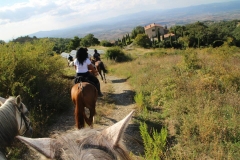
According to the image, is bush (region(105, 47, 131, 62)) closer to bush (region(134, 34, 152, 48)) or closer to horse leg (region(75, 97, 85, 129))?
horse leg (region(75, 97, 85, 129))

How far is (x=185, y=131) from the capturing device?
4.95 meters

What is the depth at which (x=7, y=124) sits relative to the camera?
3.67 m

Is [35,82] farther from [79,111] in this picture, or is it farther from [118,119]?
[118,119]

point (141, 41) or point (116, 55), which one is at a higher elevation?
point (116, 55)

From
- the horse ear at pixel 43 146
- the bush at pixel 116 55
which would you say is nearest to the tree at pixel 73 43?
the bush at pixel 116 55

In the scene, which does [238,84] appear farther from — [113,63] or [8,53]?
[113,63]

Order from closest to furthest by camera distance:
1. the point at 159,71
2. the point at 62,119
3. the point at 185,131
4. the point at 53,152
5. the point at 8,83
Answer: the point at 53,152 < the point at 185,131 < the point at 8,83 < the point at 62,119 < the point at 159,71

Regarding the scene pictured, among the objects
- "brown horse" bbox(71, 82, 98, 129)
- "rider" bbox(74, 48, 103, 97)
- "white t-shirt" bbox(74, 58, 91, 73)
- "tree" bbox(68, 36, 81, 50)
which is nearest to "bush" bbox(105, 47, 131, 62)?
"rider" bbox(74, 48, 103, 97)

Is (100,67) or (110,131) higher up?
(110,131)

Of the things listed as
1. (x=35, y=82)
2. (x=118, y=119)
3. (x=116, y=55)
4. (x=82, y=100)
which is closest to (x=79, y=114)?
(x=82, y=100)

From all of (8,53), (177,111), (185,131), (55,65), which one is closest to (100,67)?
(55,65)

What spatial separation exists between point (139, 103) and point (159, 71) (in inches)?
161

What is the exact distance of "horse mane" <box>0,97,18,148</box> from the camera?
3584 millimetres

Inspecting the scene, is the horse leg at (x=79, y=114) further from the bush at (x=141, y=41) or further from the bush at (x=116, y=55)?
the bush at (x=141, y=41)
